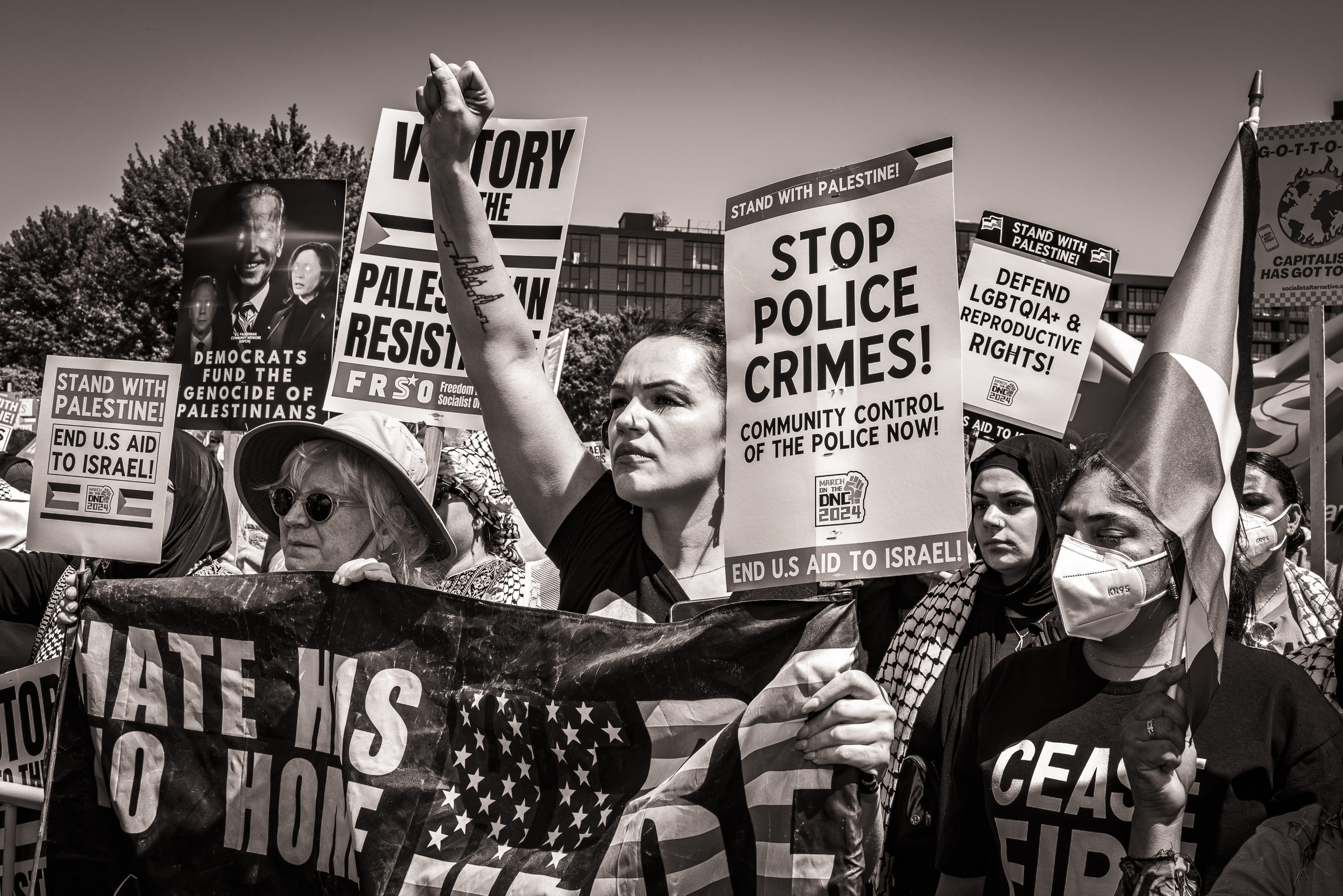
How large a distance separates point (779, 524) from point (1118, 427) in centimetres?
75

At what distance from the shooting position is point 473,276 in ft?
9.45

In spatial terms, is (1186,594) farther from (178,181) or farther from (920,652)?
(178,181)

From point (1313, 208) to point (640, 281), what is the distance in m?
125

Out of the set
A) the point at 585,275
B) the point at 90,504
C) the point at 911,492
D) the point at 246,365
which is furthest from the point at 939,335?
the point at 585,275

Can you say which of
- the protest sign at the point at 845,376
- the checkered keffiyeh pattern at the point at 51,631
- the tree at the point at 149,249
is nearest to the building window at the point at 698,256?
the tree at the point at 149,249

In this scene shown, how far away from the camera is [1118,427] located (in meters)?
2.36

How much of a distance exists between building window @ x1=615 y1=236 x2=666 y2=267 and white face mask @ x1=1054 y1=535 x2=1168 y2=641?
127 meters

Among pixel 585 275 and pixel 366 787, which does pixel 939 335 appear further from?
pixel 585 275

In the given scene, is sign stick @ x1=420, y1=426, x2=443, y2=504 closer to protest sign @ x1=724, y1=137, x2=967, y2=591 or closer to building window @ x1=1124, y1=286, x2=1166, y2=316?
protest sign @ x1=724, y1=137, x2=967, y2=591

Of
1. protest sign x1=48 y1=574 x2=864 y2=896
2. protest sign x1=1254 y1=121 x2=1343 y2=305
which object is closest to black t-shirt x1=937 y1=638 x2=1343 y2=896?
protest sign x1=48 y1=574 x2=864 y2=896

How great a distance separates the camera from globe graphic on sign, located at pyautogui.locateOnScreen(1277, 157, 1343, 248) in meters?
4.75

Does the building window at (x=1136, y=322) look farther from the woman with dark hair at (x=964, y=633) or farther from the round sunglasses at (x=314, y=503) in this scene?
the round sunglasses at (x=314, y=503)

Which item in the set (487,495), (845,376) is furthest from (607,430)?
(487,495)

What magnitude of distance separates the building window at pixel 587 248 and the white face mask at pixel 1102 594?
12595cm
